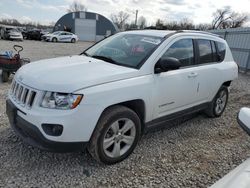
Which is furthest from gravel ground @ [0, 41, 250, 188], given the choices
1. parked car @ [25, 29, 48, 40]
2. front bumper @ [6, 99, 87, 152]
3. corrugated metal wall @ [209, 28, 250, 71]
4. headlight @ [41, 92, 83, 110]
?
parked car @ [25, 29, 48, 40]

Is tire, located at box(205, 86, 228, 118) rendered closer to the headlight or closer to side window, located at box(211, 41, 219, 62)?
side window, located at box(211, 41, 219, 62)

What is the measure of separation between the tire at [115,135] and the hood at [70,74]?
0.42 m

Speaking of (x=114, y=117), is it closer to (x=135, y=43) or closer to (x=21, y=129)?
(x=21, y=129)

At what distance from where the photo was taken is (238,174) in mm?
1560

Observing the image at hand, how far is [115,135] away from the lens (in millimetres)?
3062

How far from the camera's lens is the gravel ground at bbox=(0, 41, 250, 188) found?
2.82 m

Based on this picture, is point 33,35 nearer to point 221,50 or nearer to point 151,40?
point 221,50

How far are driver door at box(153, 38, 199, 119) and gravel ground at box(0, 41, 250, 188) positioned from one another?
0.58m

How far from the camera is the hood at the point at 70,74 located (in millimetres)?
2629

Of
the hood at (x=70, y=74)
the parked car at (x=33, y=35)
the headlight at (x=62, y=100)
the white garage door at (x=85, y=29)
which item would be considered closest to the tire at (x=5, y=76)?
the hood at (x=70, y=74)

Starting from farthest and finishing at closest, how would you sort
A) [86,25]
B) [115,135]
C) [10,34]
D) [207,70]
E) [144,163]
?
[86,25] → [10,34] → [207,70] → [144,163] → [115,135]

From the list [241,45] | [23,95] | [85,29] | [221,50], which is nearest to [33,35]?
[85,29]

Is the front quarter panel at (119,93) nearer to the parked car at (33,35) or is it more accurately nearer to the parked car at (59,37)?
the parked car at (59,37)

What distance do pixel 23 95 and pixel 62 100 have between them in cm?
60
